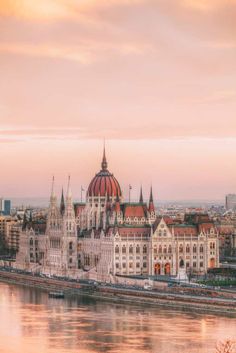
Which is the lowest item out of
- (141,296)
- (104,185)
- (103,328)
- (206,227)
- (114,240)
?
(103,328)

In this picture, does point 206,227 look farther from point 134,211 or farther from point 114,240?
point 114,240

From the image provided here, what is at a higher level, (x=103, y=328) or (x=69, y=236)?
(x=69, y=236)

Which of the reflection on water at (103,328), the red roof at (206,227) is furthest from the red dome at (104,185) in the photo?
the reflection on water at (103,328)

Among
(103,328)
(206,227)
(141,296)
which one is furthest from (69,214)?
(103,328)

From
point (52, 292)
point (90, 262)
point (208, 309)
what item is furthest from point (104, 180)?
point (208, 309)

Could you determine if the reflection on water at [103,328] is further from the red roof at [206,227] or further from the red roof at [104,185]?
the red roof at [104,185]

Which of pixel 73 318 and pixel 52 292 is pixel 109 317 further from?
pixel 52 292
